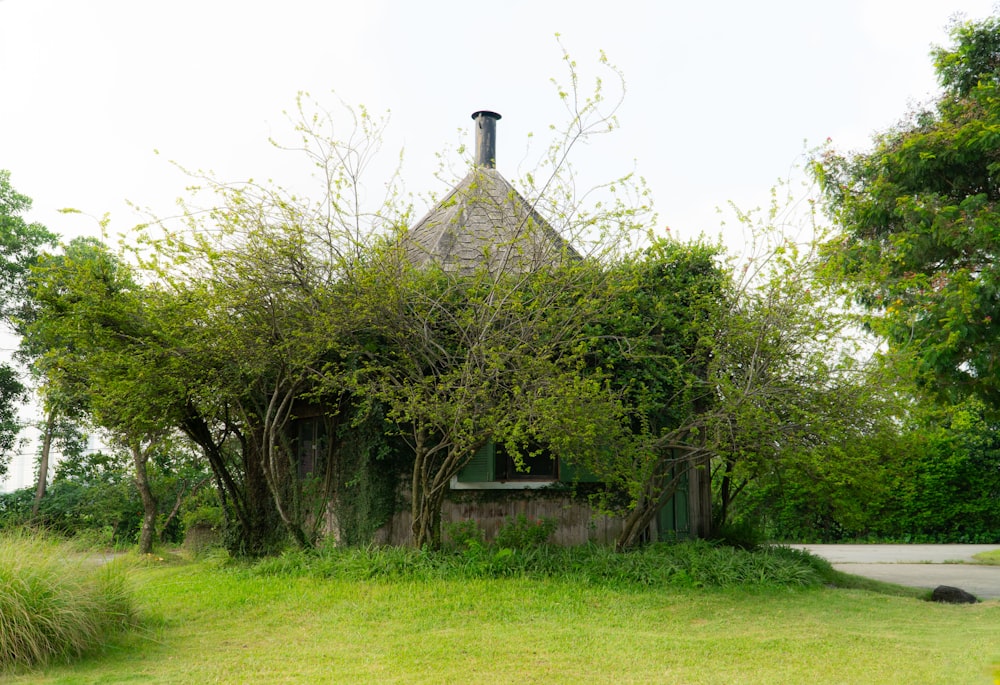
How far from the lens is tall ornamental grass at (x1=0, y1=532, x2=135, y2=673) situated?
5945mm

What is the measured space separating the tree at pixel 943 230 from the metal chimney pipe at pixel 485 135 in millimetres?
6507

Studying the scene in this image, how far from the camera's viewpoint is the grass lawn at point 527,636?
19.3 feet

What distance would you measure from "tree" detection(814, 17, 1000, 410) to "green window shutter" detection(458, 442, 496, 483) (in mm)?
5232

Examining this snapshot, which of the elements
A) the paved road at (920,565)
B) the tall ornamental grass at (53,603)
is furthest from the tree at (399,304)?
the paved road at (920,565)

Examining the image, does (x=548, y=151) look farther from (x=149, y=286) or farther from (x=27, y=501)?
(x=27, y=501)

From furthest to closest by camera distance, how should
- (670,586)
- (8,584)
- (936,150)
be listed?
(936,150)
(670,586)
(8,584)

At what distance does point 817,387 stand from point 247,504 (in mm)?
8492

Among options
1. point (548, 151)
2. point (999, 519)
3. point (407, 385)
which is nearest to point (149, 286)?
point (407, 385)

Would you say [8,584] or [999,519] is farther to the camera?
[999,519]

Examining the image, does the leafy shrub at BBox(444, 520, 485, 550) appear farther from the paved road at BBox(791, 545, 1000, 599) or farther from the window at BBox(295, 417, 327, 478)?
the paved road at BBox(791, 545, 1000, 599)

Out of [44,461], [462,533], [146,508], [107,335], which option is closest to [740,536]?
[462,533]

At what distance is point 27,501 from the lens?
20172mm

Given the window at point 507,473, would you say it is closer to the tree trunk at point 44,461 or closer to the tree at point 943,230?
the tree at point 943,230

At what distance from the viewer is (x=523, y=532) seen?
10.8 m
